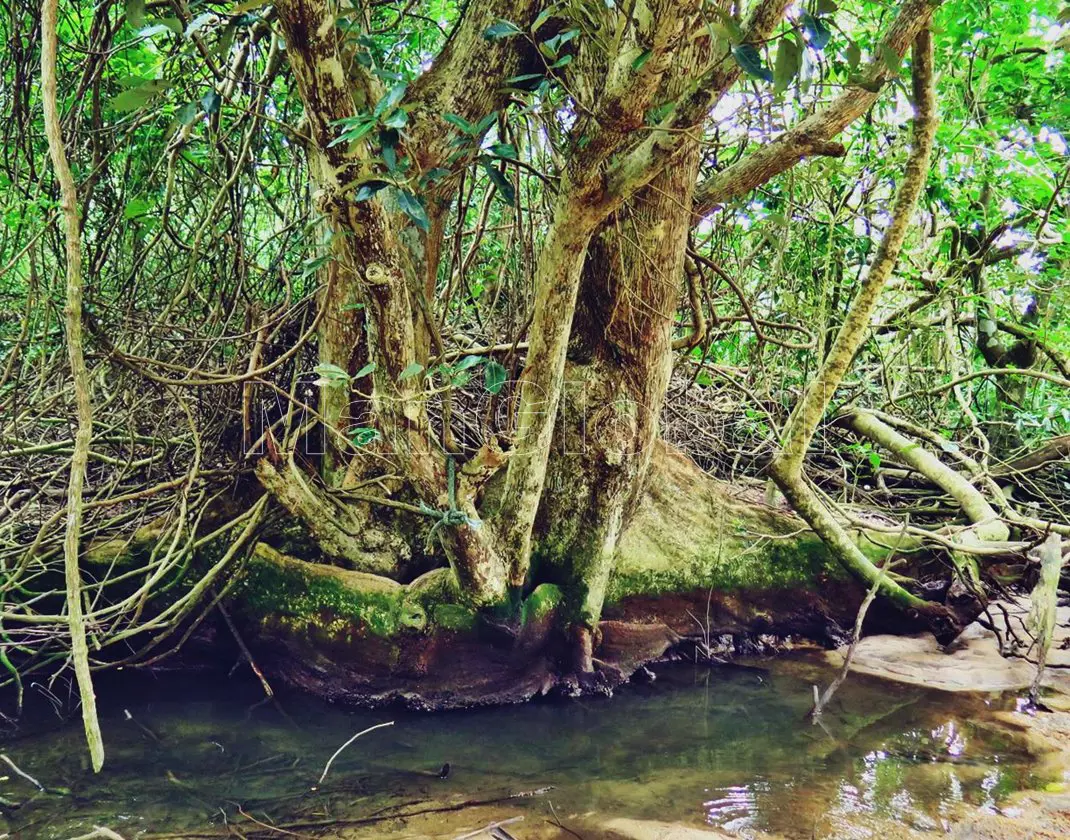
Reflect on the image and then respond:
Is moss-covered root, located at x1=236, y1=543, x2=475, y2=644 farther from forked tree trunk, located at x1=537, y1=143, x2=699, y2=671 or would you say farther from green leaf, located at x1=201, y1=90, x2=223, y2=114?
green leaf, located at x1=201, y1=90, x2=223, y2=114

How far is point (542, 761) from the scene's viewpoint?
9.95ft

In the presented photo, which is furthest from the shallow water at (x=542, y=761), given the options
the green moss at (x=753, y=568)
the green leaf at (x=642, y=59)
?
the green leaf at (x=642, y=59)

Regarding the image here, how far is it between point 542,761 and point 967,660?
247 centimetres

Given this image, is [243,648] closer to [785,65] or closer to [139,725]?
[139,725]

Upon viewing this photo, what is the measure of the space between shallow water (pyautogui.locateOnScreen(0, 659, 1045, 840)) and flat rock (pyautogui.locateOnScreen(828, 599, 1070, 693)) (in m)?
0.18

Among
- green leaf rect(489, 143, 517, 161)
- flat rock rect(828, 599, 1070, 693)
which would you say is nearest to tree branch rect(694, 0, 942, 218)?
green leaf rect(489, 143, 517, 161)

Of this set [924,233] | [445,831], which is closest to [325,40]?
[445,831]

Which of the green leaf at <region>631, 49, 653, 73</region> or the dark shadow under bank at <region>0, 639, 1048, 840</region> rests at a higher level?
the green leaf at <region>631, 49, 653, 73</region>

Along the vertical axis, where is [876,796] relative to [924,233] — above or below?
below

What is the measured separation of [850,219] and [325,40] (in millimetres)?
3455

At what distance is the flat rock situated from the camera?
12.0ft

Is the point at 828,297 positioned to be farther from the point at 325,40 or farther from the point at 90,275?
the point at 90,275

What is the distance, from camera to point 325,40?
213 cm

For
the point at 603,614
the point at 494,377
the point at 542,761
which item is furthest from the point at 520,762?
the point at 494,377
